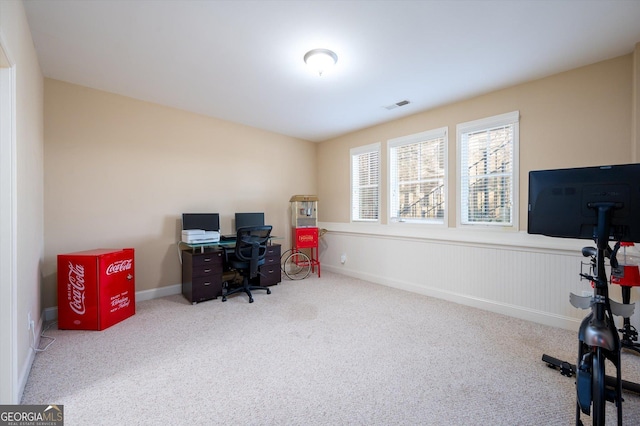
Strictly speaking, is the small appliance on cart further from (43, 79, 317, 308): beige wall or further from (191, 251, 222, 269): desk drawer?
(191, 251, 222, 269): desk drawer

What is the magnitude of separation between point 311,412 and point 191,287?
2.55 meters

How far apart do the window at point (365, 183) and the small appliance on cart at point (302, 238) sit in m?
0.79

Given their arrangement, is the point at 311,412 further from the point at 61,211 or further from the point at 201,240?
the point at 61,211

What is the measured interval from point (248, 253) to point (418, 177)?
9.28 ft

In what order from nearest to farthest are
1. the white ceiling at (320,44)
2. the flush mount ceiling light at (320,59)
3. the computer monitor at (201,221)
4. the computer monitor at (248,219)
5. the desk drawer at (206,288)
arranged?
the white ceiling at (320,44)
the flush mount ceiling light at (320,59)
the desk drawer at (206,288)
the computer monitor at (201,221)
the computer monitor at (248,219)

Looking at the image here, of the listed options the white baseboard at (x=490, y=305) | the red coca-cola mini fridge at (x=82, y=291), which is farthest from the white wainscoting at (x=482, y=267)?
the red coca-cola mini fridge at (x=82, y=291)

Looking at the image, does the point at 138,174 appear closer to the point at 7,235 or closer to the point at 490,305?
the point at 7,235

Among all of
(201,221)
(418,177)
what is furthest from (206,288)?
(418,177)

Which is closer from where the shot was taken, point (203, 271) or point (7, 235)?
point (7, 235)

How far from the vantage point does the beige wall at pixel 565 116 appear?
2.55 meters

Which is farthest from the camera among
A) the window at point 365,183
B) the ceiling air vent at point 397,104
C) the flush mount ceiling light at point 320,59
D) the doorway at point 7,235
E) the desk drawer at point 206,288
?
the window at point 365,183

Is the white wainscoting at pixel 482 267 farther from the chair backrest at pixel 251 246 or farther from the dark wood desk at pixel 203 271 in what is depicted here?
the dark wood desk at pixel 203 271

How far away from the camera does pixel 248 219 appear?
4520 mm

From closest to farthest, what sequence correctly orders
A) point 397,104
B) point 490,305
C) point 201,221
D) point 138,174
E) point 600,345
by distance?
point 600,345 < point 490,305 < point 138,174 < point 397,104 < point 201,221
